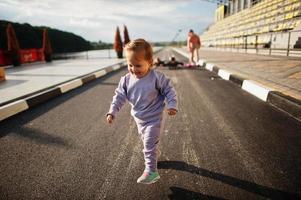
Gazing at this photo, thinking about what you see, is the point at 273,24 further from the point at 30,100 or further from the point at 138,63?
the point at 138,63

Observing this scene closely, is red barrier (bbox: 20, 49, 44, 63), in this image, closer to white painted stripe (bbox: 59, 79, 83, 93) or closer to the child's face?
white painted stripe (bbox: 59, 79, 83, 93)

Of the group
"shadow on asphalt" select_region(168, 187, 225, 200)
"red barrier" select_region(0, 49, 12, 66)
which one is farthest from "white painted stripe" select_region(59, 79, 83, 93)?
"red barrier" select_region(0, 49, 12, 66)

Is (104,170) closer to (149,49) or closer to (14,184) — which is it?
(14,184)

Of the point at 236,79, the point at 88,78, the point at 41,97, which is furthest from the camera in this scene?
the point at 88,78

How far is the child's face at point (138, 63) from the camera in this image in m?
2.32

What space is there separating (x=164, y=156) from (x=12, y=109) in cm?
386

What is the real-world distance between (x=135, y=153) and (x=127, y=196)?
88 cm

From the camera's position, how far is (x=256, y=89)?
6.02m

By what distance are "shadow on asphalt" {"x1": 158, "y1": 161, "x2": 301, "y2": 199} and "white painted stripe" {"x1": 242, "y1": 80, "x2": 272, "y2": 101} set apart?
3.60 m

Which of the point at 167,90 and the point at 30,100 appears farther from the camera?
the point at 30,100

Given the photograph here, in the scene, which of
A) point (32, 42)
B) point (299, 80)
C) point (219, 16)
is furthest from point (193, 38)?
point (32, 42)

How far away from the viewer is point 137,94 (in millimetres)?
2488

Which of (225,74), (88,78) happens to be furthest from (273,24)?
(88,78)

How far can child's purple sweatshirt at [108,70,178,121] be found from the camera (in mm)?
2436
